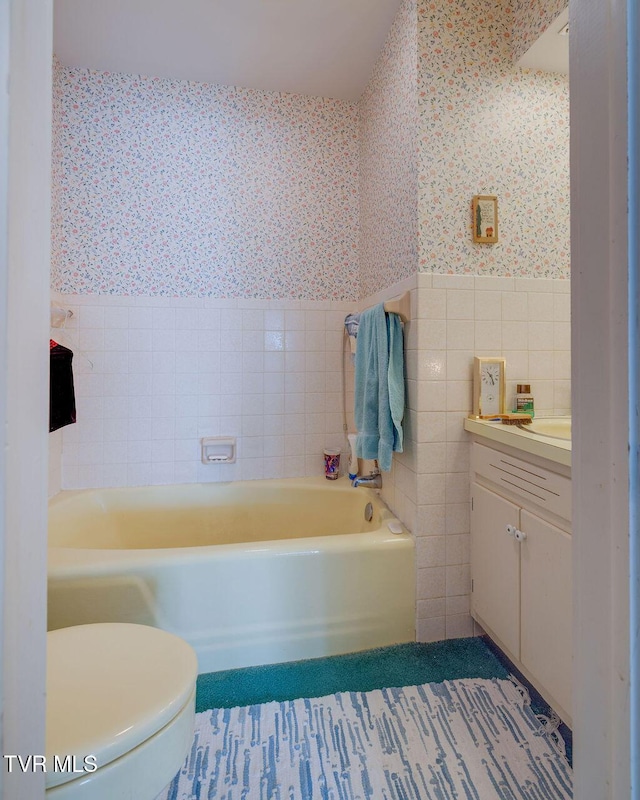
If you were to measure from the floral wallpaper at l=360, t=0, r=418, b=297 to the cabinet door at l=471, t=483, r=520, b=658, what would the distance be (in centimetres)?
93

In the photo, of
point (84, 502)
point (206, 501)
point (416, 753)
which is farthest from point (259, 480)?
point (416, 753)

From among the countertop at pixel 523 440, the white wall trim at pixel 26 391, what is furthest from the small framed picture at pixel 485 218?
the white wall trim at pixel 26 391

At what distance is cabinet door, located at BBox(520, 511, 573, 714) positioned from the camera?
109cm

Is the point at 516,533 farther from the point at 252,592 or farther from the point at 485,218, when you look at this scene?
the point at 485,218

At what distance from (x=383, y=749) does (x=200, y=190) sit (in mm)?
2450

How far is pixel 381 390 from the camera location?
5.32ft

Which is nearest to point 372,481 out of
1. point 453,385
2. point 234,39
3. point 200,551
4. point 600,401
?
point 453,385

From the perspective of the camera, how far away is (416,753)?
3.64 ft

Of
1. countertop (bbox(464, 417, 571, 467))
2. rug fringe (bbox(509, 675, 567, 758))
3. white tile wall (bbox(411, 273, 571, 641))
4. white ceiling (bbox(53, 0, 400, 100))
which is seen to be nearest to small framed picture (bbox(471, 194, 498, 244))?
white tile wall (bbox(411, 273, 571, 641))

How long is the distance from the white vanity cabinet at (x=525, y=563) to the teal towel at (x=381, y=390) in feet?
1.08

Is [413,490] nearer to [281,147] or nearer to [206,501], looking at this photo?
[206,501]

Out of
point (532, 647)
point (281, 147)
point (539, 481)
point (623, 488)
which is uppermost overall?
point (281, 147)

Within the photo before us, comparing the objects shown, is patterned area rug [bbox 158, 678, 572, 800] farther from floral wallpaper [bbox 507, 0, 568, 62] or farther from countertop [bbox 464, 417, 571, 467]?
floral wallpaper [bbox 507, 0, 568, 62]

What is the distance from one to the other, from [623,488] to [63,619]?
1620mm
